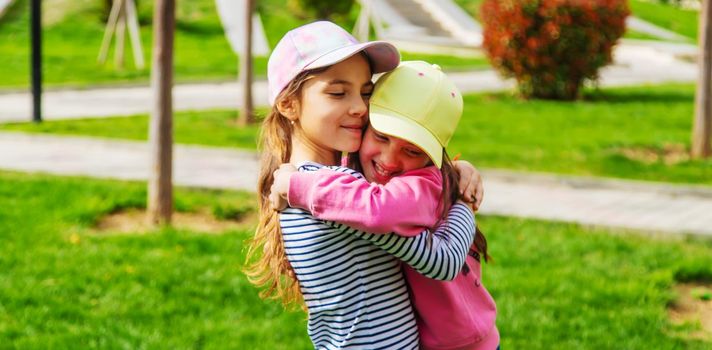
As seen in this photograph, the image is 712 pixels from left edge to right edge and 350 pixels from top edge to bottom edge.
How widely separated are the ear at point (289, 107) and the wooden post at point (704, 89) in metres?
7.97

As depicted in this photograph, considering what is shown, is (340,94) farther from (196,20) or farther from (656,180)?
(196,20)

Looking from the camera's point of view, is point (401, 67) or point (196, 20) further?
point (196, 20)

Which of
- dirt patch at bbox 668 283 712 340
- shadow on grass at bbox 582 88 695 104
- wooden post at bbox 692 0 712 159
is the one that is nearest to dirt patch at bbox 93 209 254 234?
dirt patch at bbox 668 283 712 340

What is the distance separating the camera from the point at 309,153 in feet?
8.00

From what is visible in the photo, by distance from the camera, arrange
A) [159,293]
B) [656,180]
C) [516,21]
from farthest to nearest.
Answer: [516,21]
[656,180]
[159,293]

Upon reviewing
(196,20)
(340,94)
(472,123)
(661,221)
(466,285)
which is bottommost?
(196,20)

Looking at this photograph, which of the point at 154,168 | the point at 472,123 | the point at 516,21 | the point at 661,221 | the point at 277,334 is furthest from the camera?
the point at 516,21

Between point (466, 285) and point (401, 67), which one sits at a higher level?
point (401, 67)

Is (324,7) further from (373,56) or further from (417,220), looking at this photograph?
(417,220)

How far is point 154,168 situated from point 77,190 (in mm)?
1106

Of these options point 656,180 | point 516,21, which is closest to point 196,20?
point 516,21

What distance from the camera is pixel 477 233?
2.62 meters

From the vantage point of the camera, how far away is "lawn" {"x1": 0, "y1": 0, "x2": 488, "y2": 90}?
57.4ft

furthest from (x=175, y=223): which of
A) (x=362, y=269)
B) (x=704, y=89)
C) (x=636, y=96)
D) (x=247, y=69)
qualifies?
(x=636, y=96)
